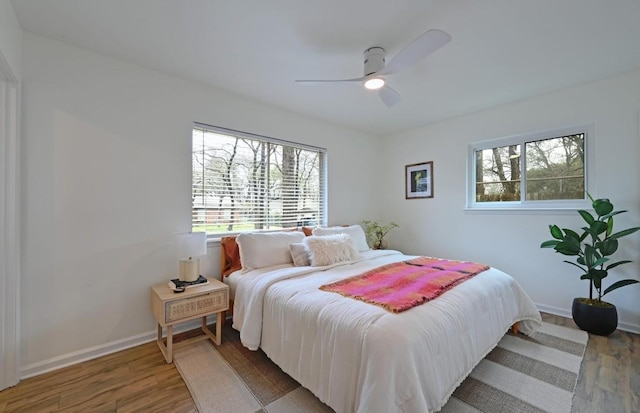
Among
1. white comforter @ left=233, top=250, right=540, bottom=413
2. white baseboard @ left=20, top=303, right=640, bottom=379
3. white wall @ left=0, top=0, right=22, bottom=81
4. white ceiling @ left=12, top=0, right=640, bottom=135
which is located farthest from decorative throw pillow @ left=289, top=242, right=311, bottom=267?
white wall @ left=0, top=0, right=22, bottom=81

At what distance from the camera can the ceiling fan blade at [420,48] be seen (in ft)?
4.99

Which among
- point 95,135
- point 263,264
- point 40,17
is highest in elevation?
point 40,17

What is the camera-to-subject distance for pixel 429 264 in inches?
102

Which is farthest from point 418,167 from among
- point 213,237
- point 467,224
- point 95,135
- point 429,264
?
point 95,135

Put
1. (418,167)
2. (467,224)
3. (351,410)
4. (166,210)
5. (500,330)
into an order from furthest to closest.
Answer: (418,167)
(467,224)
(166,210)
(500,330)
(351,410)

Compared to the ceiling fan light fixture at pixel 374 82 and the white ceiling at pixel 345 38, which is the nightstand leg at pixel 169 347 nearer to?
the white ceiling at pixel 345 38

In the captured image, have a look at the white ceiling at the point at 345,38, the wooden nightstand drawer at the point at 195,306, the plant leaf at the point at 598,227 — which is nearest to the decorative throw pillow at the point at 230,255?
the wooden nightstand drawer at the point at 195,306

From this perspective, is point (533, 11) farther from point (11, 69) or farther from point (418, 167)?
point (11, 69)

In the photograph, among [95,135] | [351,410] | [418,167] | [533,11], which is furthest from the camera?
[418,167]

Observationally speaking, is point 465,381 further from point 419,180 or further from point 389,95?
point 419,180

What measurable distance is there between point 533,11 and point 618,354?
8.88ft

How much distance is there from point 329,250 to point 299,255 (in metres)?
0.31

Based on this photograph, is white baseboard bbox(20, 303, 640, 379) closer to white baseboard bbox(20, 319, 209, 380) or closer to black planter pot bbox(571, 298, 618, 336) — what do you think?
white baseboard bbox(20, 319, 209, 380)

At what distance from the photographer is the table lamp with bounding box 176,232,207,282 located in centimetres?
217
